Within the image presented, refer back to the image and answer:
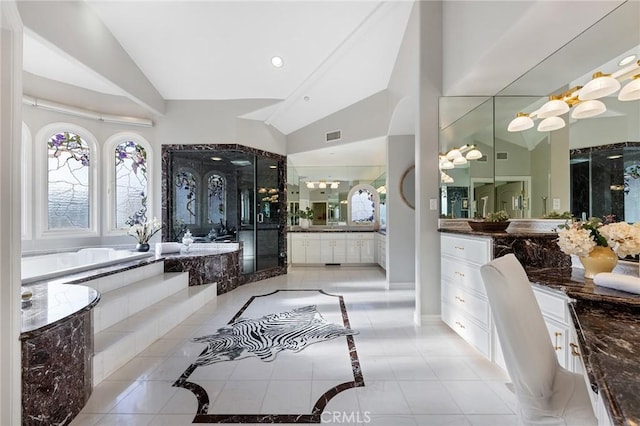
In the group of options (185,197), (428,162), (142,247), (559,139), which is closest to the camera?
(559,139)

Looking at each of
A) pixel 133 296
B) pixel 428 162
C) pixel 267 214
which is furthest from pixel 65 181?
pixel 428 162

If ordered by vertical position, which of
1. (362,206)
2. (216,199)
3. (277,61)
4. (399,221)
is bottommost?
(399,221)

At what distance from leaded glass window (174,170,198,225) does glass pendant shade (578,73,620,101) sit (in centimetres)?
521

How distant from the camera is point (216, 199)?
5445 mm

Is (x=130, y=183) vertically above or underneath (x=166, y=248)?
above

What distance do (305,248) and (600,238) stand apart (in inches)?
224

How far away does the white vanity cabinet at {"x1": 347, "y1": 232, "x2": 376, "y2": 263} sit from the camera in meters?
6.82

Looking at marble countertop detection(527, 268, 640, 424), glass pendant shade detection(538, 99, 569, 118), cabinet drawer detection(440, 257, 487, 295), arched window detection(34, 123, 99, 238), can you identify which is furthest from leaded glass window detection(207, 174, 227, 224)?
marble countertop detection(527, 268, 640, 424)

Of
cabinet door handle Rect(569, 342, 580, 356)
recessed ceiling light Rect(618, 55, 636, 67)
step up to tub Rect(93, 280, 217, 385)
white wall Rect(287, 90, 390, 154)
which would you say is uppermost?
white wall Rect(287, 90, 390, 154)

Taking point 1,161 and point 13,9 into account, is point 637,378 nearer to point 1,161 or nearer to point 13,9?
point 1,161

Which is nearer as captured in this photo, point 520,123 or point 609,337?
point 609,337

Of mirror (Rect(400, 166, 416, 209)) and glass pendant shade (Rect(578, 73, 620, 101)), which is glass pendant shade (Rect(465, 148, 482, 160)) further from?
mirror (Rect(400, 166, 416, 209))

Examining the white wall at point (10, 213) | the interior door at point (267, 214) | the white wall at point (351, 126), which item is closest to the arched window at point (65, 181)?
the interior door at point (267, 214)

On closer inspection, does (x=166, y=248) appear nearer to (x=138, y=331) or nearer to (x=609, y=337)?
(x=138, y=331)
